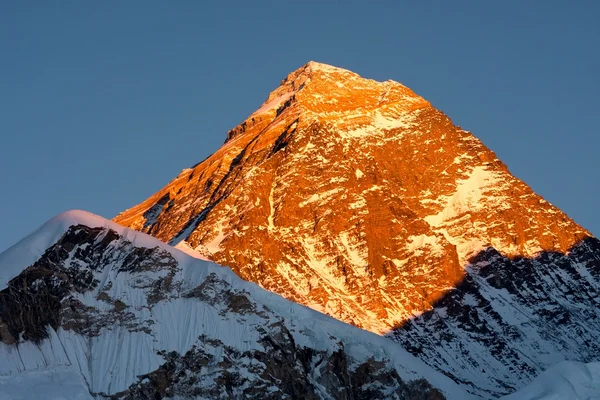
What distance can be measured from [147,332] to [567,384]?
157 ft

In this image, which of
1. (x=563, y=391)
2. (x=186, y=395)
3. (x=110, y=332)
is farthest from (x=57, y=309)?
(x=563, y=391)

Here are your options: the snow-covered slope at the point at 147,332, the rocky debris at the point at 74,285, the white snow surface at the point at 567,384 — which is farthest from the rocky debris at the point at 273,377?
the white snow surface at the point at 567,384

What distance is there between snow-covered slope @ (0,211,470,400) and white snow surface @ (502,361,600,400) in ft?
104

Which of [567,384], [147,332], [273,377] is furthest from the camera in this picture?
[273,377]

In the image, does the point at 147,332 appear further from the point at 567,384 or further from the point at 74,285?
the point at 567,384

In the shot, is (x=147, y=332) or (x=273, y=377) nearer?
(x=147, y=332)

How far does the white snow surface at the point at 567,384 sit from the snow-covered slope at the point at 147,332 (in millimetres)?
31682

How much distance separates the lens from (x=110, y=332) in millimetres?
158875

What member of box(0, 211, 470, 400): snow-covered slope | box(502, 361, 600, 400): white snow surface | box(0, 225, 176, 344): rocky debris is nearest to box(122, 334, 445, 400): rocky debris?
box(0, 211, 470, 400): snow-covered slope

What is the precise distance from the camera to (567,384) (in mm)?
138000

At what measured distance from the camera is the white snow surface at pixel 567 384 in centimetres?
13638

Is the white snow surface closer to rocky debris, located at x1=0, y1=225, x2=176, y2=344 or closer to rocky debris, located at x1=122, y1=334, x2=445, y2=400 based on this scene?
rocky debris, located at x1=122, y1=334, x2=445, y2=400

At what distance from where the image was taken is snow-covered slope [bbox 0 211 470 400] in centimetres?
15212

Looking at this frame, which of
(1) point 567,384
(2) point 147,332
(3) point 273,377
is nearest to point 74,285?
(2) point 147,332
